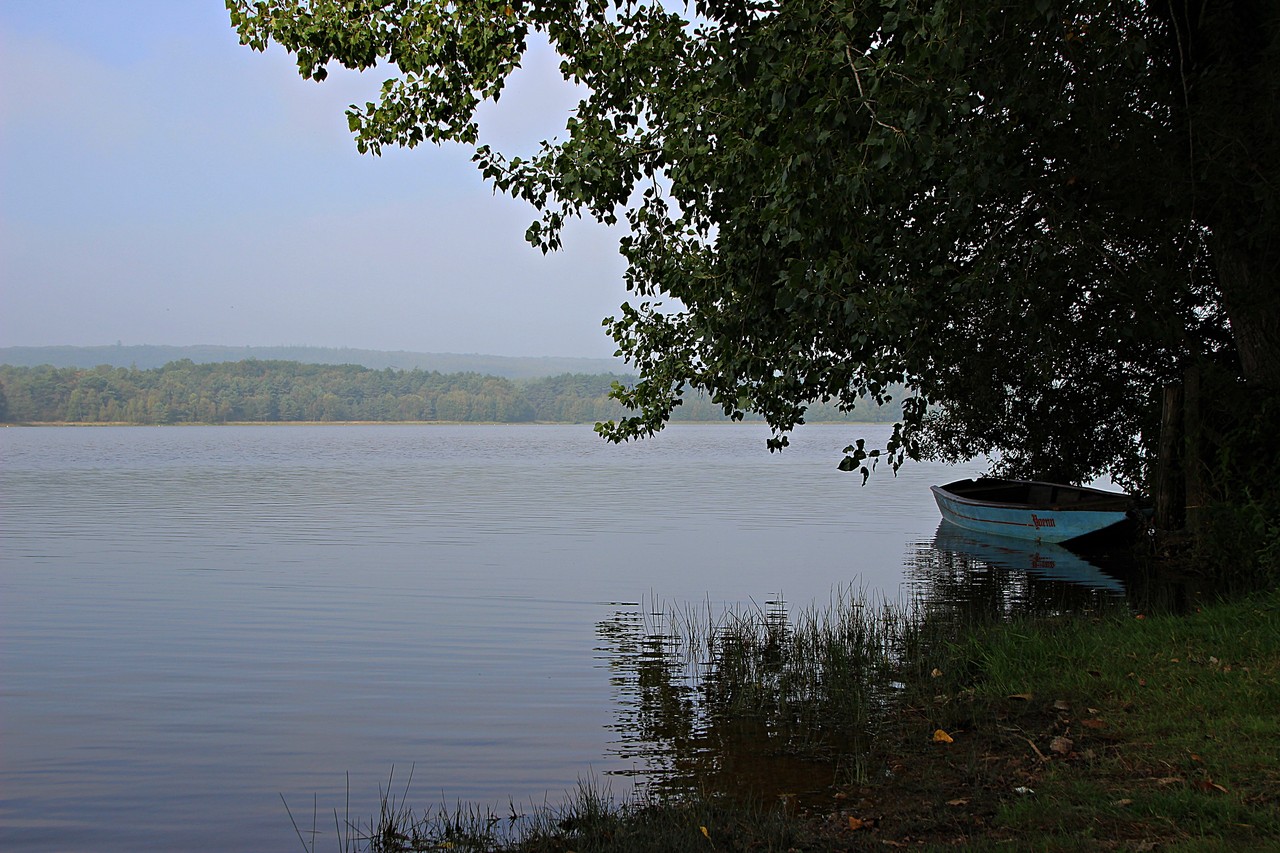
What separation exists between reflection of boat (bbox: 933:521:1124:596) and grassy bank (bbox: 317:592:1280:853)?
30.8 feet

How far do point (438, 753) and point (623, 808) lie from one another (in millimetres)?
3109

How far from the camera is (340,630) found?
646 inches

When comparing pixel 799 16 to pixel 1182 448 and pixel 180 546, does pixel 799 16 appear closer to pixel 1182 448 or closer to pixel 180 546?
pixel 1182 448

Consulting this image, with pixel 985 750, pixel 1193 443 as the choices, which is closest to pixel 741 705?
pixel 985 750

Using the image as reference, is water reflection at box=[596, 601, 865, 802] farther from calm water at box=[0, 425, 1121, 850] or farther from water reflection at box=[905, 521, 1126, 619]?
water reflection at box=[905, 521, 1126, 619]

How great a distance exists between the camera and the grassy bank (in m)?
6.27

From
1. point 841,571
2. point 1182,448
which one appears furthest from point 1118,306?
point 841,571

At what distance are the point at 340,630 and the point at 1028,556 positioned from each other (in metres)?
16.1

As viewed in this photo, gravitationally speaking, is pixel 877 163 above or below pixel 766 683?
above

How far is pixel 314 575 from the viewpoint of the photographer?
22.3 m

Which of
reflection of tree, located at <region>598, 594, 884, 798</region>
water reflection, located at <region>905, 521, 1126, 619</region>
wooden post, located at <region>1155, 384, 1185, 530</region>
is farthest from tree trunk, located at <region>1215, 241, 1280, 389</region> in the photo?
reflection of tree, located at <region>598, 594, 884, 798</region>

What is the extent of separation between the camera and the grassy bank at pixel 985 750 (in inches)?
247

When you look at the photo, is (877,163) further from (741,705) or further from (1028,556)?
(1028,556)

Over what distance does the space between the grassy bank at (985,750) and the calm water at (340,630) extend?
1265mm
